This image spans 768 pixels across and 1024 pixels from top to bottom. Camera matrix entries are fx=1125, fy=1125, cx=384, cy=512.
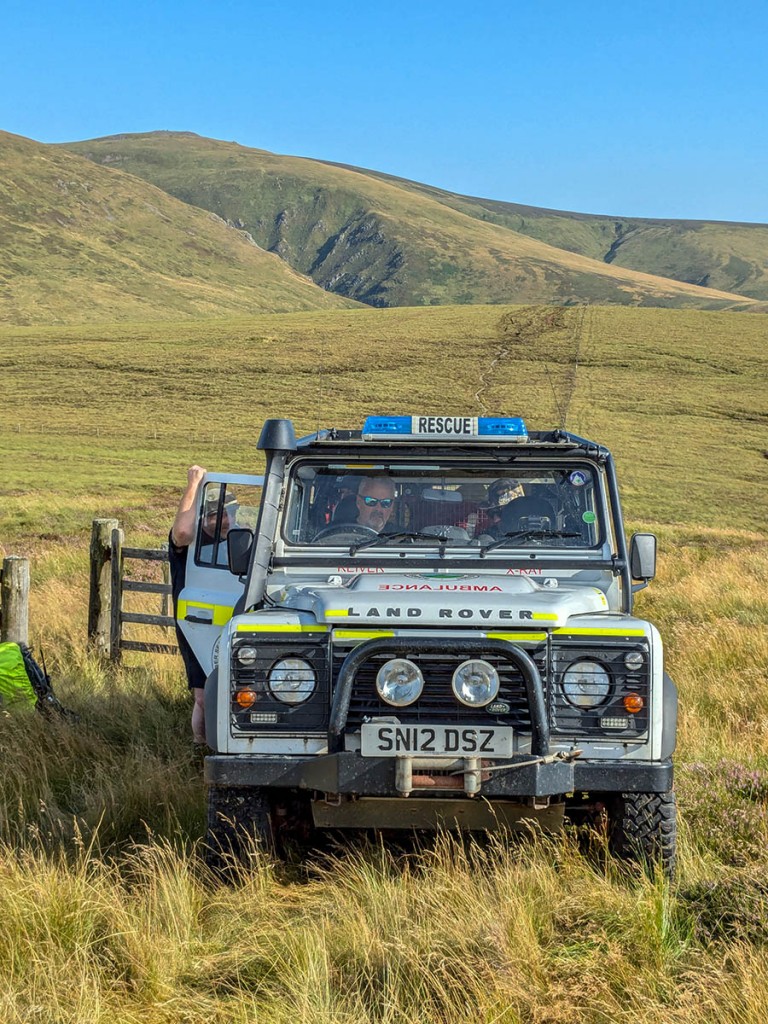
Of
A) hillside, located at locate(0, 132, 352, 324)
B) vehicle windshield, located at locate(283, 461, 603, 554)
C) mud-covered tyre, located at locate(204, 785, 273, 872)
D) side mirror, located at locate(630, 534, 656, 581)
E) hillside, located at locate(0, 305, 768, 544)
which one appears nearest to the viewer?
mud-covered tyre, located at locate(204, 785, 273, 872)

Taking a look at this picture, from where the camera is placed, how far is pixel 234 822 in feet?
15.3

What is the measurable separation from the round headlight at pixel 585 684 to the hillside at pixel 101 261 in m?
109

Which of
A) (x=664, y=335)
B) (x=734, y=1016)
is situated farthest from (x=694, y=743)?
(x=664, y=335)

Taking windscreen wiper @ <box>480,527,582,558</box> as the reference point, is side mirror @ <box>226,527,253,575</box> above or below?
below

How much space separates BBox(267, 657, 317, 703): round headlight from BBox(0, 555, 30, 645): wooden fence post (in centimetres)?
484

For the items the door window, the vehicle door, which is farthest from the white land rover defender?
the door window

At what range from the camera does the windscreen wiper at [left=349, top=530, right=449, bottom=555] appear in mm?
5664

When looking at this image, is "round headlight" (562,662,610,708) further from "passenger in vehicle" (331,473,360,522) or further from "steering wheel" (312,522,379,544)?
"passenger in vehicle" (331,473,360,522)

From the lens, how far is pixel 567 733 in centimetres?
448

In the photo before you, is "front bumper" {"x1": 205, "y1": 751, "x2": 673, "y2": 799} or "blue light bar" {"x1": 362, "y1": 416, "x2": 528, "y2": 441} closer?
"front bumper" {"x1": 205, "y1": 751, "x2": 673, "y2": 799}

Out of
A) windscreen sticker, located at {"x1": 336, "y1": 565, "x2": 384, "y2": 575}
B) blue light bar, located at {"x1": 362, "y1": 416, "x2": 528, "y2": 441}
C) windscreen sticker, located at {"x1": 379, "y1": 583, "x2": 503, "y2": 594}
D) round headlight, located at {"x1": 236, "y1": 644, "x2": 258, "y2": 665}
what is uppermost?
blue light bar, located at {"x1": 362, "y1": 416, "x2": 528, "y2": 441}

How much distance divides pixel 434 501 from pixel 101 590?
5.16m

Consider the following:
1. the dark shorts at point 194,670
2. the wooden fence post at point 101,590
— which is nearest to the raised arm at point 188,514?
the dark shorts at point 194,670

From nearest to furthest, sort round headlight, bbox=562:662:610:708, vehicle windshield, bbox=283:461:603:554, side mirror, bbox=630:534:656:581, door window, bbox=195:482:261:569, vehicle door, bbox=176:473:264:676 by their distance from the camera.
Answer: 1. round headlight, bbox=562:662:610:708
2. side mirror, bbox=630:534:656:581
3. vehicle windshield, bbox=283:461:603:554
4. vehicle door, bbox=176:473:264:676
5. door window, bbox=195:482:261:569
